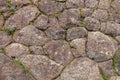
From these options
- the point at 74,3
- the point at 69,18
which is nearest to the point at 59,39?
the point at 69,18

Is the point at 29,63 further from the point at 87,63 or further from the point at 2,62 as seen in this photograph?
the point at 87,63

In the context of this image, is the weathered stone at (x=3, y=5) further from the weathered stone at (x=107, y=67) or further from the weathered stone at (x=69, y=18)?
the weathered stone at (x=107, y=67)

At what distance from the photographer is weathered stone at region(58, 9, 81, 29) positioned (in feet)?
15.7

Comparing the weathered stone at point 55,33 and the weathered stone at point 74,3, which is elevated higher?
the weathered stone at point 74,3

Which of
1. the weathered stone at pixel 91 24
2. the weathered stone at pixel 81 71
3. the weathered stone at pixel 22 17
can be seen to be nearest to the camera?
the weathered stone at pixel 81 71

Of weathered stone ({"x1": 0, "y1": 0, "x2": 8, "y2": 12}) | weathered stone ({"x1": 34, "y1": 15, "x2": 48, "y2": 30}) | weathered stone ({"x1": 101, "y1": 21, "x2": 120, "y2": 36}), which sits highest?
weathered stone ({"x1": 0, "y1": 0, "x2": 8, "y2": 12})

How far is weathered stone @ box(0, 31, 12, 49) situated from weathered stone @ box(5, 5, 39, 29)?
17cm

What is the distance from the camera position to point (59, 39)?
4.65m

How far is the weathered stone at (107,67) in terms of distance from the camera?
4.29m

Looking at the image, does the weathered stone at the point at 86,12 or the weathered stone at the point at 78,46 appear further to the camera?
the weathered stone at the point at 86,12

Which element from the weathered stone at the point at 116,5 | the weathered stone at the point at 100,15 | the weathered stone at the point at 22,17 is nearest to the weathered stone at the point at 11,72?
the weathered stone at the point at 22,17

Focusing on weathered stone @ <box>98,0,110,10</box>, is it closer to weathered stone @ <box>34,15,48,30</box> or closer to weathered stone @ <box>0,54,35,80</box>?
weathered stone @ <box>34,15,48,30</box>

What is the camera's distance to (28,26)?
15.8 feet

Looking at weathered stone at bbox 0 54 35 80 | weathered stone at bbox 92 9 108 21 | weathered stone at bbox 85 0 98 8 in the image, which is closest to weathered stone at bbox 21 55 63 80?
weathered stone at bbox 0 54 35 80
